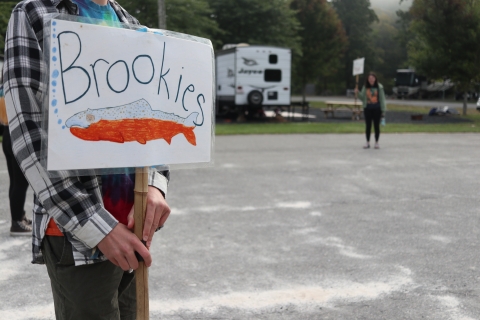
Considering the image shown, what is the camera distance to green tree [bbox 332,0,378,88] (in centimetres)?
6781

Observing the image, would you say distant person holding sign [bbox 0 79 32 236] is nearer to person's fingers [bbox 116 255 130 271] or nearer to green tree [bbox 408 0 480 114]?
person's fingers [bbox 116 255 130 271]

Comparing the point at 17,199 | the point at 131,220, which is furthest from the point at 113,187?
the point at 17,199

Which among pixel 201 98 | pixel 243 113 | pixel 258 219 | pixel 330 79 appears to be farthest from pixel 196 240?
pixel 330 79

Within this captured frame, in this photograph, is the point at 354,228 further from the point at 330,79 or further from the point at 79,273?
the point at 330,79

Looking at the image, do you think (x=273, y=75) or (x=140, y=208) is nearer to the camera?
(x=140, y=208)

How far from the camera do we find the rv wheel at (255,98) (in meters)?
21.8

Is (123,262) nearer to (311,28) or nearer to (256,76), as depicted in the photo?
(256,76)

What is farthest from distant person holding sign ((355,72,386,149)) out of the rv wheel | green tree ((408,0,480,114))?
green tree ((408,0,480,114))

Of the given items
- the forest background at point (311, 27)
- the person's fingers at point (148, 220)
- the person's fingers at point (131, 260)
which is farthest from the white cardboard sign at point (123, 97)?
the forest background at point (311, 27)

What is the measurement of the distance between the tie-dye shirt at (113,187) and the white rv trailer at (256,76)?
1999 centimetres

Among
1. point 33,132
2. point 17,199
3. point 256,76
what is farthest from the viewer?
point 256,76

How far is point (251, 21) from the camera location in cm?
3159

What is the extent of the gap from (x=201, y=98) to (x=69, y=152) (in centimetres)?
53

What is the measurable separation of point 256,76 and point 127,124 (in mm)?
20416
